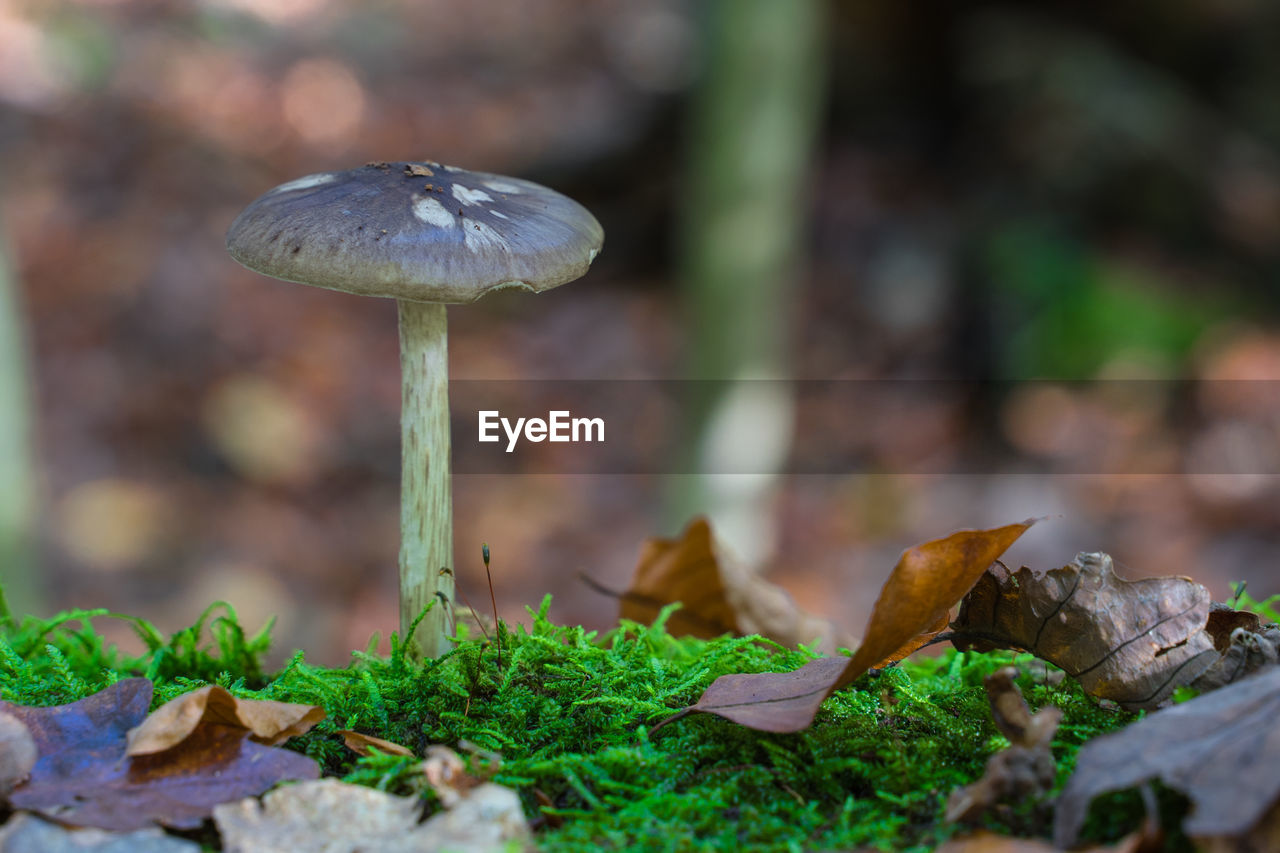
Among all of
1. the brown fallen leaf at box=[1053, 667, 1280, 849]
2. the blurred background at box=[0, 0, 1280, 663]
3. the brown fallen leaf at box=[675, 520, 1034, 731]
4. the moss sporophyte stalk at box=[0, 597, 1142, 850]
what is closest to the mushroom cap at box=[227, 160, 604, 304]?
the moss sporophyte stalk at box=[0, 597, 1142, 850]

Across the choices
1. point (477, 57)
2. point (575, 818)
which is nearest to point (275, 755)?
point (575, 818)

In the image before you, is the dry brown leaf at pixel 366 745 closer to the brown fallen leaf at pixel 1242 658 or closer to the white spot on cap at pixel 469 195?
the white spot on cap at pixel 469 195

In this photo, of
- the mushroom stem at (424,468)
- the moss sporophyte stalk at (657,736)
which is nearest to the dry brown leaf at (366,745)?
the moss sporophyte stalk at (657,736)

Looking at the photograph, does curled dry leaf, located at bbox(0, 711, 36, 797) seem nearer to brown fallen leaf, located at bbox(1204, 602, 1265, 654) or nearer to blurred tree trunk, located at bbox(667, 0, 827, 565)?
brown fallen leaf, located at bbox(1204, 602, 1265, 654)

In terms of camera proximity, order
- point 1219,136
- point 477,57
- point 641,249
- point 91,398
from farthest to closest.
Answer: point 477,57 < point 641,249 < point 1219,136 < point 91,398

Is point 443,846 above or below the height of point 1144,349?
below

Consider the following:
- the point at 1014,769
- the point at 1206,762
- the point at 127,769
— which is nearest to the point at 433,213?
the point at 127,769

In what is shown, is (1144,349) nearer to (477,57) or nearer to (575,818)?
(575,818)
